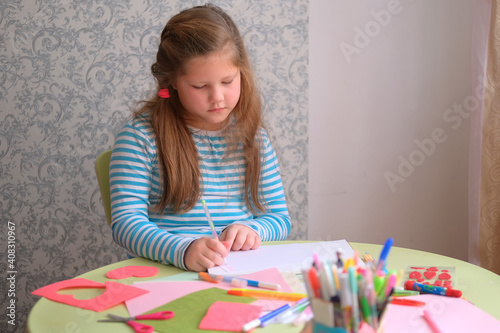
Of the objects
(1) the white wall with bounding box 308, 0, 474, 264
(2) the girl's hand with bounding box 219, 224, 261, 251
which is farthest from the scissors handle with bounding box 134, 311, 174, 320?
(1) the white wall with bounding box 308, 0, 474, 264

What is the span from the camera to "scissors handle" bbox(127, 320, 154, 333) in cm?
79

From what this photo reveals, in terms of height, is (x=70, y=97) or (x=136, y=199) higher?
(x=70, y=97)

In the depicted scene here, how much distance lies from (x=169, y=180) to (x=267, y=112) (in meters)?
0.86

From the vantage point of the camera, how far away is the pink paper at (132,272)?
3.37 feet

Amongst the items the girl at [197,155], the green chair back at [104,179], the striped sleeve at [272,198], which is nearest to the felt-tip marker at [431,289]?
the girl at [197,155]

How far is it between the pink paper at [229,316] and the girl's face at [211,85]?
0.54m

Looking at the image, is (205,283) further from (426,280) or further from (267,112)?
(267,112)

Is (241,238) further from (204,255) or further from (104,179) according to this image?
(104,179)

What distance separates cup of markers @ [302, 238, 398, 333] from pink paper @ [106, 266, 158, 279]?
0.52 m

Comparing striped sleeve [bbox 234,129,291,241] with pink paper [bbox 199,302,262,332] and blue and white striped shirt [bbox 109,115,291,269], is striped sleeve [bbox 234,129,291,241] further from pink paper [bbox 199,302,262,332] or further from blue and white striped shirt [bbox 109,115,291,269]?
pink paper [bbox 199,302,262,332]

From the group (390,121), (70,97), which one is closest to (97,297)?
(70,97)

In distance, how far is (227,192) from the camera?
4.65 ft

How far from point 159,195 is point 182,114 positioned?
0.21 m

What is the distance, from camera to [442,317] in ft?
2.69
